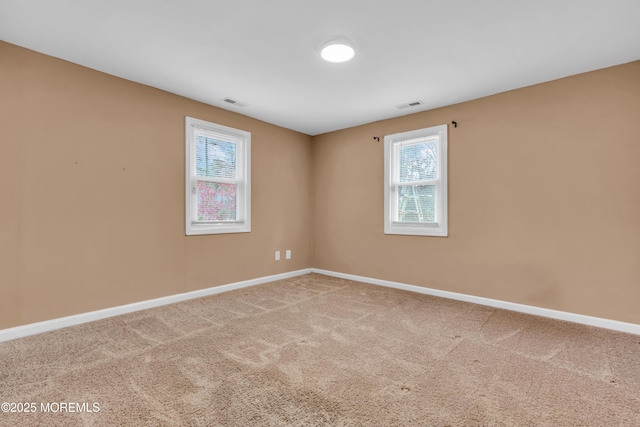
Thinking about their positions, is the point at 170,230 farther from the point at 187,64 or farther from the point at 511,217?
the point at 511,217

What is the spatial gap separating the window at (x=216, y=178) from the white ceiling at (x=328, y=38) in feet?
1.89

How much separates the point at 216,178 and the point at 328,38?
2.26m

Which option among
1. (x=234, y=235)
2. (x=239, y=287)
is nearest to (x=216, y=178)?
(x=234, y=235)

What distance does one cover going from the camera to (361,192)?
455 centimetres

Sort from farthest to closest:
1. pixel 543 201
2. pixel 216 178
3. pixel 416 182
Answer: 1. pixel 416 182
2. pixel 216 178
3. pixel 543 201

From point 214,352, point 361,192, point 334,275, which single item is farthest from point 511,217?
point 214,352

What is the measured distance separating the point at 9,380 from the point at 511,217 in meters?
4.36

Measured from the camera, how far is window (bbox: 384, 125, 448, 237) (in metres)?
3.77

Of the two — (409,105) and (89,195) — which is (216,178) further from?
(409,105)

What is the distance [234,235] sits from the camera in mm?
4016

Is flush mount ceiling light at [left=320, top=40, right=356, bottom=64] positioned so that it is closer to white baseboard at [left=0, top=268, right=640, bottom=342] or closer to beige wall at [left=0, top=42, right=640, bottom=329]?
beige wall at [left=0, top=42, right=640, bottom=329]

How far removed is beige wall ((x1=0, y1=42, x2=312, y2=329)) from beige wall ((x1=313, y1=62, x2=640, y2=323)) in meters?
2.72

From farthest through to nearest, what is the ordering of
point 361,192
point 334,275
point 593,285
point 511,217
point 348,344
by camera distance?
1. point 334,275
2. point 361,192
3. point 511,217
4. point 593,285
5. point 348,344

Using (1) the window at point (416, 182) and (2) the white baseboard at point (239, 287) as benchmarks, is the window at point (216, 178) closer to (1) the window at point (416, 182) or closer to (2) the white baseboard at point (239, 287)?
(2) the white baseboard at point (239, 287)
